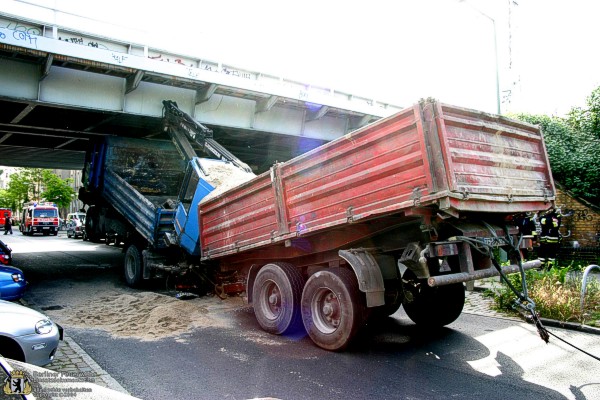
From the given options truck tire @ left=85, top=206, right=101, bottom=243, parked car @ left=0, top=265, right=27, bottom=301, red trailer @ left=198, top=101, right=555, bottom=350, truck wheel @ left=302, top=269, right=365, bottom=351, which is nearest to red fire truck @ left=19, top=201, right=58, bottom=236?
truck tire @ left=85, top=206, right=101, bottom=243

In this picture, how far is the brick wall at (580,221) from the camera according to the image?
13156mm

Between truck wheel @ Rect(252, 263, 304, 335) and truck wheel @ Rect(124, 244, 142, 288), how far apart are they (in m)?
4.68

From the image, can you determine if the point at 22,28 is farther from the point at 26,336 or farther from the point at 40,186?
the point at 40,186

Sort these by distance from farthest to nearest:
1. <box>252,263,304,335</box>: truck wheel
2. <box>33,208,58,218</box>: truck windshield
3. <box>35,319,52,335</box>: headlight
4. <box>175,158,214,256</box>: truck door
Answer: <box>33,208,58,218</box>: truck windshield, <box>175,158,214,256</box>: truck door, <box>252,263,304,335</box>: truck wheel, <box>35,319,52,335</box>: headlight

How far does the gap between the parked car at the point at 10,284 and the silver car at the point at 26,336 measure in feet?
9.62

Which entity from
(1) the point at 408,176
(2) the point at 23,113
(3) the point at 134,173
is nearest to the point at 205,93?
(3) the point at 134,173

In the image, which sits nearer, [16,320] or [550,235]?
[16,320]

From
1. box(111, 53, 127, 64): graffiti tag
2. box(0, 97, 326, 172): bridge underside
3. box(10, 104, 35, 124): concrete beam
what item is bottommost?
box(10, 104, 35, 124): concrete beam

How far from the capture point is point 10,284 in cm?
708

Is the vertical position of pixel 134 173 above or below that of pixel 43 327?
above

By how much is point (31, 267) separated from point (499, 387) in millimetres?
14621

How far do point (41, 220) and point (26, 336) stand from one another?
131ft

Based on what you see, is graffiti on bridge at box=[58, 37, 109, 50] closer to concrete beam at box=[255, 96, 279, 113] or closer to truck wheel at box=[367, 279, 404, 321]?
concrete beam at box=[255, 96, 279, 113]

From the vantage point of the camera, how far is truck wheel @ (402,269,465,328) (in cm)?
656
